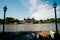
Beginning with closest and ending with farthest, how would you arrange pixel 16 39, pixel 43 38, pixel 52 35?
pixel 16 39 < pixel 43 38 < pixel 52 35

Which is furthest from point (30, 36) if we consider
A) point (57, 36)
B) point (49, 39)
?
point (57, 36)

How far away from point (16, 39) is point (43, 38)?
7.42 ft

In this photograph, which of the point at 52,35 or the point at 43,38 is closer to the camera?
the point at 43,38

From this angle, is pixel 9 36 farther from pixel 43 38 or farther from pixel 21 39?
pixel 43 38

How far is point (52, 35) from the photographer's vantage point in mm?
11039

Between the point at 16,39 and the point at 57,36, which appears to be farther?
the point at 57,36

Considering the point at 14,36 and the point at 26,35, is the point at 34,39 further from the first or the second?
the point at 14,36

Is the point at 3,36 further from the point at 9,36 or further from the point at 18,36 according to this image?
the point at 18,36

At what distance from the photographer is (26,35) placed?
408 inches

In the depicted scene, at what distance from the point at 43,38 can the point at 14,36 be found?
2.40 meters

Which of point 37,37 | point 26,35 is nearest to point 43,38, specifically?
point 37,37

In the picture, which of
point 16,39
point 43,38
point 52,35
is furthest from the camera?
point 52,35

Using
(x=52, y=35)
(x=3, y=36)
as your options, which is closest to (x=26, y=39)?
(x=3, y=36)

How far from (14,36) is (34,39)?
1.65 m
